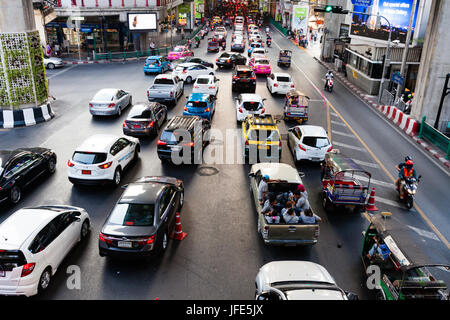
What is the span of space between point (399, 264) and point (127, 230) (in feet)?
20.6

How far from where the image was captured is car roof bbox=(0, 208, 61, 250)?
28.2 feet

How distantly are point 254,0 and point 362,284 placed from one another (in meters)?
193

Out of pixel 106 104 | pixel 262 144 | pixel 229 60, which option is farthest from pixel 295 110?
pixel 229 60

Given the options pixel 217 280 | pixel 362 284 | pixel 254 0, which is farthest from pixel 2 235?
pixel 254 0

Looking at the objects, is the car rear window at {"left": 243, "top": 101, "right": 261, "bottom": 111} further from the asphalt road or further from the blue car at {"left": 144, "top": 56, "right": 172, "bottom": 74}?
the blue car at {"left": 144, "top": 56, "right": 172, "bottom": 74}

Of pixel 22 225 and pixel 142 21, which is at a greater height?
pixel 142 21

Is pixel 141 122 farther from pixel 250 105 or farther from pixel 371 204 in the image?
pixel 371 204

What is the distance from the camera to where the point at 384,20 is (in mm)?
30875

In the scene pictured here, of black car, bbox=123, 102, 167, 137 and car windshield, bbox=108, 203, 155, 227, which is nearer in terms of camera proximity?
car windshield, bbox=108, 203, 155, 227

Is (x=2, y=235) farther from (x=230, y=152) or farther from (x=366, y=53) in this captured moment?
(x=366, y=53)

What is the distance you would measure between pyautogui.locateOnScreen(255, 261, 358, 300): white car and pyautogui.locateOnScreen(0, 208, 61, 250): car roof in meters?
5.30

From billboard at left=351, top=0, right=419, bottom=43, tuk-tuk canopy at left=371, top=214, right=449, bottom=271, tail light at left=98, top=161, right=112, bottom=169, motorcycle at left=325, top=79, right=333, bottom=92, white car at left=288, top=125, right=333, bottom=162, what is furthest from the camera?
motorcycle at left=325, top=79, right=333, bottom=92

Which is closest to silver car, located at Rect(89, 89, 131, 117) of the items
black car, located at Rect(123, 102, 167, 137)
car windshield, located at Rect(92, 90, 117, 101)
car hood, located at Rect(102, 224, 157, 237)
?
car windshield, located at Rect(92, 90, 117, 101)

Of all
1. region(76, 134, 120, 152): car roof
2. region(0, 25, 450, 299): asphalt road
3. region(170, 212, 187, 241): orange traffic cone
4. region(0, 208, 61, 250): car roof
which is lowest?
region(0, 25, 450, 299): asphalt road
